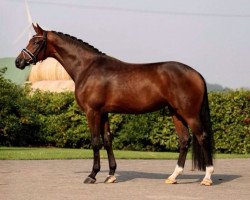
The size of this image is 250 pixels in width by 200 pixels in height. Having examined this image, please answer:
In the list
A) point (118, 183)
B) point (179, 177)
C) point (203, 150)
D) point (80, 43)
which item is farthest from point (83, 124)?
point (203, 150)

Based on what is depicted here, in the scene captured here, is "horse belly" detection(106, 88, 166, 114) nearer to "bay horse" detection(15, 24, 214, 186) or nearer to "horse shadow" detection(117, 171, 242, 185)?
"bay horse" detection(15, 24, 214, 186)

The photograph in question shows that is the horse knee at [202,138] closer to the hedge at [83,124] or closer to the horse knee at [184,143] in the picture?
the horse knee at [184,143]

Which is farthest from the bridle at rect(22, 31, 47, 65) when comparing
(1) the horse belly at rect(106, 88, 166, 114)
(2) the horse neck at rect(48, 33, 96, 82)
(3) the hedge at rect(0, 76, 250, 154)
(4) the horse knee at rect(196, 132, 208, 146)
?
(3) the hedge at rect(0, 76, 250, 154)

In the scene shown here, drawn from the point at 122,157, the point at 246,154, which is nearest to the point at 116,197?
the point at 122,157

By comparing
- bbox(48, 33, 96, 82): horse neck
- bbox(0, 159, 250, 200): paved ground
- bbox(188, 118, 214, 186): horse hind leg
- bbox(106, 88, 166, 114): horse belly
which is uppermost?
bbox(48, 33, 96, 82): horse neck

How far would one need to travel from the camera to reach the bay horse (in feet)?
34.8

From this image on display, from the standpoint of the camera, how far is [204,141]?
10656 mm

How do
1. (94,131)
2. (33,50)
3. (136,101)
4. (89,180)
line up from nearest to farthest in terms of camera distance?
(89,180) → (136,101) → (94,131) → (33,50)

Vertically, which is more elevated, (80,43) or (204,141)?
(80,43)

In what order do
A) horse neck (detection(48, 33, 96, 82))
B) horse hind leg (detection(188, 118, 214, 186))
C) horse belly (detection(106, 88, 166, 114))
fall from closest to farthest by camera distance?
horse hind leg (detection(188, 118, 214, 186)) < horse belly (detection(106, 88, 166, 114)) < horse neck (detection(48, 33, 96, 82))

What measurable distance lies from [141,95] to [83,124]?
43.0 ft

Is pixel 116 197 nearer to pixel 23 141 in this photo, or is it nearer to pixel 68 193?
pixel 68 193

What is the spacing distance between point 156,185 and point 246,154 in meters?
11.3

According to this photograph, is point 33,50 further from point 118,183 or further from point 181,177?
point 181,177
